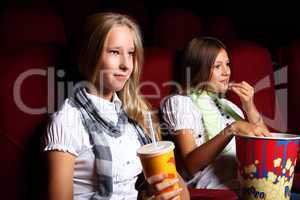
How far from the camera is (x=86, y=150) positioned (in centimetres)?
97

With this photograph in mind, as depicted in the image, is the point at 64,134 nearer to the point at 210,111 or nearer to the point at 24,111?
the point at 24,111

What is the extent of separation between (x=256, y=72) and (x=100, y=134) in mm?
698

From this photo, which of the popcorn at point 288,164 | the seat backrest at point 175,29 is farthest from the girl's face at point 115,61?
the seat backrest at point 175,29

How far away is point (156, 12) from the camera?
2.45 m

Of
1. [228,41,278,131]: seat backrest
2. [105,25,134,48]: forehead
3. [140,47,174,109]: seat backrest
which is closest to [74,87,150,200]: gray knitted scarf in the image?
[105,25,134,48]: forehead

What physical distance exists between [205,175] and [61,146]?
1.67ft

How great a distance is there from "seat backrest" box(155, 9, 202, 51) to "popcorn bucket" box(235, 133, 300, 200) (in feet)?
2.99

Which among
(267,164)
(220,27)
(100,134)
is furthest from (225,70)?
(220,27)

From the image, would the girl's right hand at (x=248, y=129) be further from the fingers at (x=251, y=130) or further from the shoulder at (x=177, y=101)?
the shoulder at (x=177, y=101)

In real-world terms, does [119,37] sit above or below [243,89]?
above

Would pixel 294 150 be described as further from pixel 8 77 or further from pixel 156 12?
pixel 156 12

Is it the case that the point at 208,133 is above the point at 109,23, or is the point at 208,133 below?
below

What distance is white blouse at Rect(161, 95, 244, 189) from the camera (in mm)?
1229

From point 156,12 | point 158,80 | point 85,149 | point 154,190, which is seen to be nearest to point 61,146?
point 85,149
